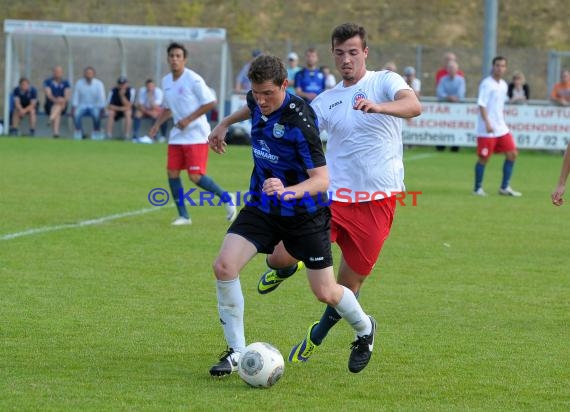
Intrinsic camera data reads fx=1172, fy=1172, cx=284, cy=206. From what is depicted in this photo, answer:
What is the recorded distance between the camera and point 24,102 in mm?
30328

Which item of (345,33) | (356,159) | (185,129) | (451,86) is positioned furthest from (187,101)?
(451,86)

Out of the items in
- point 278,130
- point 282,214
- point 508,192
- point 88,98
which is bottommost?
point 508,192

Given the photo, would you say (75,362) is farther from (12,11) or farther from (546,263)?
(12,11)

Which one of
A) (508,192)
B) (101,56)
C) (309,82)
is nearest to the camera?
(508,192)

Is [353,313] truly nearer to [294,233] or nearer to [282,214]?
[294,233]

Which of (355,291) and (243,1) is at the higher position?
(243,1)

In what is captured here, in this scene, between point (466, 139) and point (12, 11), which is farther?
point (12, 11)

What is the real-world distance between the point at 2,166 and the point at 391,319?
45.1 ft

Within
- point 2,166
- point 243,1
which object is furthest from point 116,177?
point 243,1

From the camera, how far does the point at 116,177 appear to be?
1942cm

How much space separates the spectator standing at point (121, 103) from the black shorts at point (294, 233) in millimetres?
23953

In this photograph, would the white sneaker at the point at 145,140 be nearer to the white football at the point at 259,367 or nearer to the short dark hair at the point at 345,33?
the short dark hair at the point at 345,33

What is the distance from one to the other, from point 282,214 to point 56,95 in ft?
81.7

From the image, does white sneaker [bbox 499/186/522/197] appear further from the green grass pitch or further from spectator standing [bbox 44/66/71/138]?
spectator standing [bbox 44/66/71/138]
